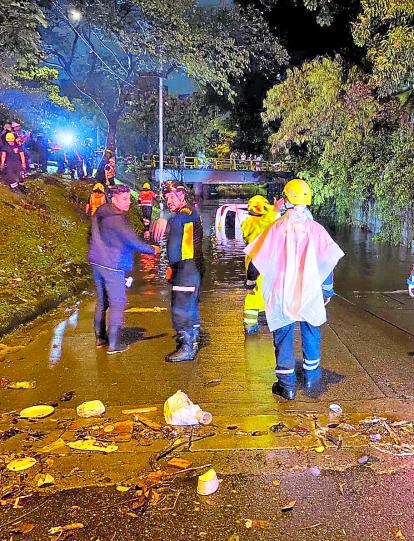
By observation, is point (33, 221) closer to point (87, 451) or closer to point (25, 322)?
point (25, 322)

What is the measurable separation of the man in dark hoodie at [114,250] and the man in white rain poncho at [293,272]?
69.6 inches

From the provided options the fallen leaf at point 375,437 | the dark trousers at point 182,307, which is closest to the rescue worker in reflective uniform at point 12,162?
the dark trousers at point 182,307

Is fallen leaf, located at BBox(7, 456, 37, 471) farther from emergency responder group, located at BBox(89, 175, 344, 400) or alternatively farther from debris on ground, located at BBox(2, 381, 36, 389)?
emergency responder group, located at BBox(89, 175, 344, 400)

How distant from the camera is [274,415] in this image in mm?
4234

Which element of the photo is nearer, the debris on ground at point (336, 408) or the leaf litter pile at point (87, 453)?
the leaf litter pile at point (87, 453)

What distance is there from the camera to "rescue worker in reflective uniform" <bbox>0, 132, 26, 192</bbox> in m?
15.7

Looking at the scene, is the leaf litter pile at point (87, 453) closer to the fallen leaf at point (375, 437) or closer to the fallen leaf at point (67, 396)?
the fallen leaf at point (67, 396)

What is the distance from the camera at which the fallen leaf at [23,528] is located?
2854 millimetres

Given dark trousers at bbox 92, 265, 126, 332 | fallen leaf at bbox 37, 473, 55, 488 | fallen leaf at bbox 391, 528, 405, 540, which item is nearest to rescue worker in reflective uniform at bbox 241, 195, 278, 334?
dark trousers at bbox 92, 265, 126, 332

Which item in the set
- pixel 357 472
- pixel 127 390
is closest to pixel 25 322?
pixel 127 390

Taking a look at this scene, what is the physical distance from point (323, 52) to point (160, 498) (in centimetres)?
2285

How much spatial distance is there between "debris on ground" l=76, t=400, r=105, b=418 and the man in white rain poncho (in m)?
1.48

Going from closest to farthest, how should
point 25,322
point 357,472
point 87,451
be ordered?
point 357,472 → point 87,451 → point 25,322

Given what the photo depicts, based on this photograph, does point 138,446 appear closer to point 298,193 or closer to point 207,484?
point 207,484
